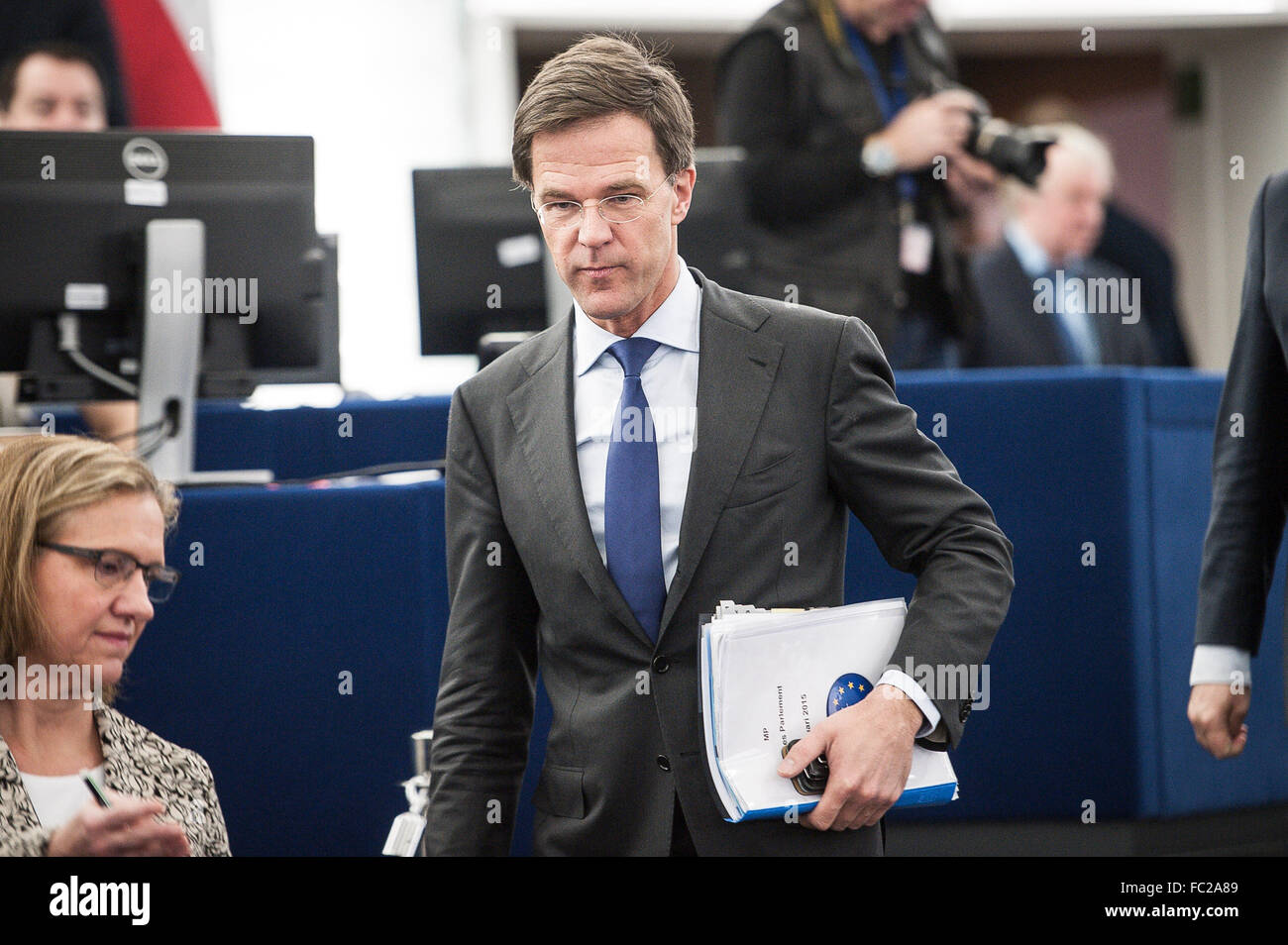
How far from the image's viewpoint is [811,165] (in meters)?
3.16

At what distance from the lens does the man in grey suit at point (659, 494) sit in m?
1.58

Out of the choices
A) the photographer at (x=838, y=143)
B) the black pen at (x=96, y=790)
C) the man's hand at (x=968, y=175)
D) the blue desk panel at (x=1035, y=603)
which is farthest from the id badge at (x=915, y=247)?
the black pen at (x=96, y=790)

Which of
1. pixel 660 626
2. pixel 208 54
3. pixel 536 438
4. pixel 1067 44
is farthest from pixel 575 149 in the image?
pixel 1067 44

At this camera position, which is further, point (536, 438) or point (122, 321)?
point (122, 321)

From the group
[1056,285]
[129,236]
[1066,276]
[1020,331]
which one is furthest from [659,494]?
[1066,276]

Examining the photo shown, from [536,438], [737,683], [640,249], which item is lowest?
[737,683]

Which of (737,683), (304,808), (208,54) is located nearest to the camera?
(737,683)

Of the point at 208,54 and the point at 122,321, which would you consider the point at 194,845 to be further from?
the point at 208,54

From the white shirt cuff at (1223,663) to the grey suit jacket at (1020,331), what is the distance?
2252 mm

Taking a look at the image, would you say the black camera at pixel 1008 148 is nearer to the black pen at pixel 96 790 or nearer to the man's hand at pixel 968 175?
the man's hand at pixel 968 175

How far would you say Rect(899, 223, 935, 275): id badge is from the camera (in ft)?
10.8

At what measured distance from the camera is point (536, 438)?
1.67 m

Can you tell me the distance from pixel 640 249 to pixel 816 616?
1.49 ft

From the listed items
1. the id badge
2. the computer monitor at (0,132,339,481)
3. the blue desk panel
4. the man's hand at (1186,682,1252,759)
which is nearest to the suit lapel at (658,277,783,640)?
the man's hand at (1186,682,1252,759)
